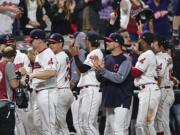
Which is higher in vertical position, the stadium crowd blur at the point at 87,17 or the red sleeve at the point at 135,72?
the stadium crowd blur at the point at 87,17

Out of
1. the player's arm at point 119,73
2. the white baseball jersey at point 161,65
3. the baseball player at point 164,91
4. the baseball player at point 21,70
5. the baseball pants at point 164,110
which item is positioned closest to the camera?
the player's arm at point 119,73

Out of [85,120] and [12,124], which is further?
[85,120]

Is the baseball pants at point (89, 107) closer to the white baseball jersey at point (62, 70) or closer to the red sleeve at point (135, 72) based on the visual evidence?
the white baseball jersey at point (62, 70)

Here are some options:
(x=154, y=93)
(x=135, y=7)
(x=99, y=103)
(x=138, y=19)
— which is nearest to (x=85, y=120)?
(x=99, y=103)

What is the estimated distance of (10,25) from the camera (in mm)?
16156

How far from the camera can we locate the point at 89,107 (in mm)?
13586

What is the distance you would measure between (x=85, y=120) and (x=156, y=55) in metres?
1.79

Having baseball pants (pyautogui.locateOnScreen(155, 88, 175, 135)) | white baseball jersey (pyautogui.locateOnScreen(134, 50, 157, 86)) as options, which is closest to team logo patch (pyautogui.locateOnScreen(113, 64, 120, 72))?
white baseball jersey (pyautogui.locateOnScreen(134, 50, 157, 86))

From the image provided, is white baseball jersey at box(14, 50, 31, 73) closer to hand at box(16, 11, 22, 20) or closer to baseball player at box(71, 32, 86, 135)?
baseball player at box(71, 32, 86, 135)

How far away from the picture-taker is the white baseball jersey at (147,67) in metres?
13.4

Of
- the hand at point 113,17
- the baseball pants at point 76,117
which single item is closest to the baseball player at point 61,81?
the baseball pants at point 76,117

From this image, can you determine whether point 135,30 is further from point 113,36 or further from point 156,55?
point 113,36

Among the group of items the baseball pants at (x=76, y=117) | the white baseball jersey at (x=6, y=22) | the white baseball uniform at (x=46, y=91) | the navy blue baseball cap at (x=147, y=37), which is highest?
the white baseball jersey at (x=6, y=22)

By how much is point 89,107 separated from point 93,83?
0.42 meters
